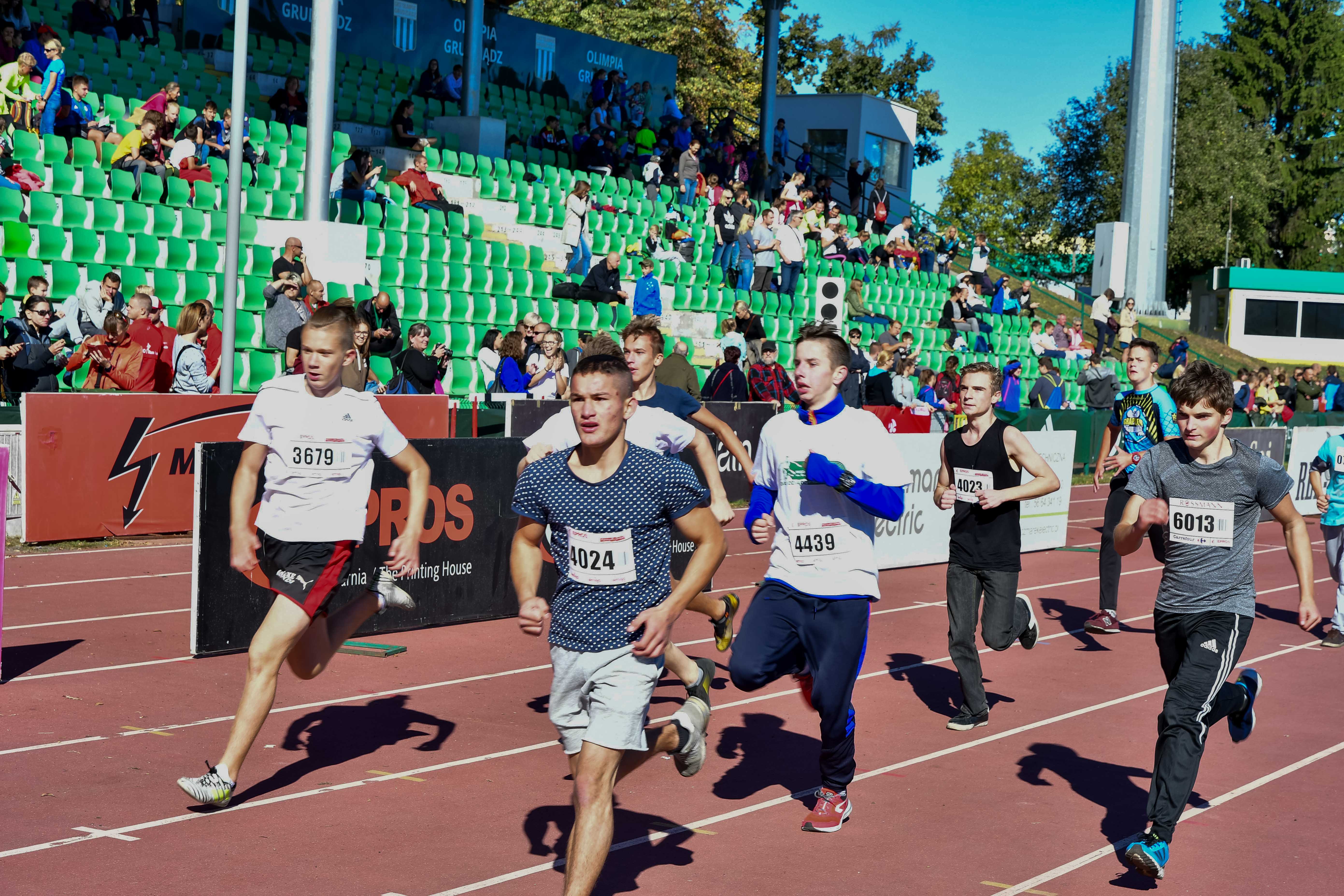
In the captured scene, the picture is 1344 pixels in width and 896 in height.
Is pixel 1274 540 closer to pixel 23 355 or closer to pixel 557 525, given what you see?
pixel 23 355

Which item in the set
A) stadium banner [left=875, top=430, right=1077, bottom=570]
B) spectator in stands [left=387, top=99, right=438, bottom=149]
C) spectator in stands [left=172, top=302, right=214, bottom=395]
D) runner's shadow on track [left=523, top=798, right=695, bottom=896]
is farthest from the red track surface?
spectator in stands [left=387, top=99, right=438, bottom=149]

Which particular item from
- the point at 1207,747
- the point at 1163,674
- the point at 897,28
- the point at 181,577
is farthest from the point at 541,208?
the point at 897,28

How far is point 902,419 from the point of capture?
811 inches

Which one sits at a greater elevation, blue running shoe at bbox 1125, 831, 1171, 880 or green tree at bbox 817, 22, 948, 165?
green tree at bbox 817, 22, 948, 165

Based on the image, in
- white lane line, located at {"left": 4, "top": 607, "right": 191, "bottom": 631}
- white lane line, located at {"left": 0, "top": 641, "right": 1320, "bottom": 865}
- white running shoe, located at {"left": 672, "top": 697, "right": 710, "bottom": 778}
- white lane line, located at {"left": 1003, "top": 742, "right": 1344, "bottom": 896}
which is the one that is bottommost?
white lane line, located at {"left": 0, "top": 641, "right": 1320, "bottom": 865}

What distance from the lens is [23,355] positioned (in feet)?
44.6

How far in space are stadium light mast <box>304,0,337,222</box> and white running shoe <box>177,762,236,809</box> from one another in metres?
14.4

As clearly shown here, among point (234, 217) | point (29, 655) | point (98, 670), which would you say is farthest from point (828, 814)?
point (234, 217)

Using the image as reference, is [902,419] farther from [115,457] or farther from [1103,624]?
[115,457]

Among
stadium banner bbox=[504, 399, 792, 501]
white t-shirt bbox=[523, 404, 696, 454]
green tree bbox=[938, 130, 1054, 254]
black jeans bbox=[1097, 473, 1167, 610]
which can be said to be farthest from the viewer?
green tree bbox=[938, 130, 1054, 254]

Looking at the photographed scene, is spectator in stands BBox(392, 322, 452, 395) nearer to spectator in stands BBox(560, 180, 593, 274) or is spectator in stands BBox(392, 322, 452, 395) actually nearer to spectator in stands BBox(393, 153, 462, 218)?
spectator in stands BBox(393, 153, 462, 218)

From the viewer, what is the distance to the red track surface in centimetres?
528

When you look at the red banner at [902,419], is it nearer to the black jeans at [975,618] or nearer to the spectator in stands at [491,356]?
the spectator in stands at [491,356]

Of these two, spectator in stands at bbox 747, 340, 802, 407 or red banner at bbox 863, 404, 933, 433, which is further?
red banner at bbox 863, 404, 933, 433
